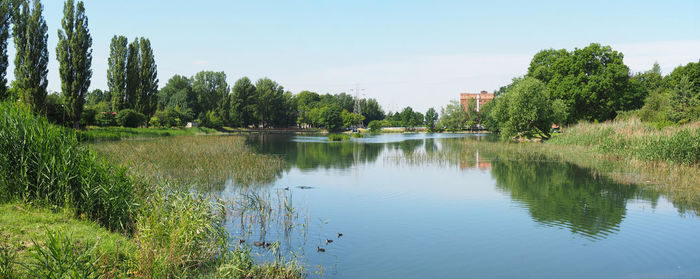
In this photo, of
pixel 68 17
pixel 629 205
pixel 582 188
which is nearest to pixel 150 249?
pixel 629 205

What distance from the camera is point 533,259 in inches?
396

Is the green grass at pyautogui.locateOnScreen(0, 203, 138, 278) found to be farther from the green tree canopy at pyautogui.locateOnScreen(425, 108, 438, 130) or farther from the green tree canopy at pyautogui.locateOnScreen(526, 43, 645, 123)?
the green tree canopy at pyautogui.locateOnScreen(425, 108, 438, 130)

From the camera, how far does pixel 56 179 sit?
9812 mm

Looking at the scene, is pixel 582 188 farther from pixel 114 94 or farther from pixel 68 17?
pixel 114 94

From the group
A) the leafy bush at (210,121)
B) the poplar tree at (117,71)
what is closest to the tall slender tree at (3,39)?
the poplar tree at (117,71)

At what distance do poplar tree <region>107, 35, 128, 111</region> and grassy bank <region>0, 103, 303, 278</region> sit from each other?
55380 mm

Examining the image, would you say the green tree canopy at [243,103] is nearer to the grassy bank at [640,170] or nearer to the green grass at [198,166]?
the green grass at [198,166]

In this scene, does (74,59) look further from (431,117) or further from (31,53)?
(431,117)

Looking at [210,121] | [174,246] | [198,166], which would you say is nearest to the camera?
[174,246]

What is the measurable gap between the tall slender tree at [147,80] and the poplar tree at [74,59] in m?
16.7

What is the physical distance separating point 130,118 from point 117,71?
7687 millimetres

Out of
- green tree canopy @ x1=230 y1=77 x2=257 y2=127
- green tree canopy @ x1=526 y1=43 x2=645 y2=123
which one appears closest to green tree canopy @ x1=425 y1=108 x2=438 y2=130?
green tree canopy @ x1=230 y1=77 x2=257 y2=127

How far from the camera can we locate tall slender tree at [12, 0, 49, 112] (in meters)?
41.8

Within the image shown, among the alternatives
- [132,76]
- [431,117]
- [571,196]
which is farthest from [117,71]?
[431,117]
